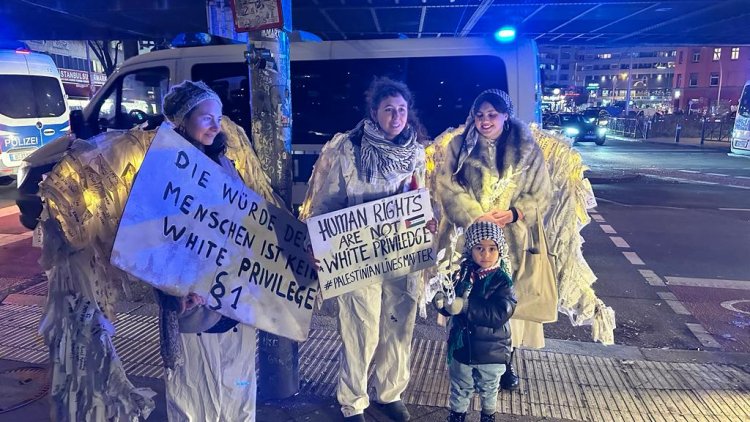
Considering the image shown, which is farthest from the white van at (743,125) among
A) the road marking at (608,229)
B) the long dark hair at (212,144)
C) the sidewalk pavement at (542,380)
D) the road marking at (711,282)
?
the long dark hair at (212,144)

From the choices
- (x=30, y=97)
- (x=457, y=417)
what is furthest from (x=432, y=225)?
(x=30, y=97)

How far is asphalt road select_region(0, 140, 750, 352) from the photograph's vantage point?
16.1 ft

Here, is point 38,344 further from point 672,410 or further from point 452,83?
point 452,83

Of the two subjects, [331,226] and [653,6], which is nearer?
[331,226]

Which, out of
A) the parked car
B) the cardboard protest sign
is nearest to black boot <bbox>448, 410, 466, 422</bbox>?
the cardboard protest sign

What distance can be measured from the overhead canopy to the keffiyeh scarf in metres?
8.99

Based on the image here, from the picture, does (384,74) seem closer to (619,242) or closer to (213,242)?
(619,242)

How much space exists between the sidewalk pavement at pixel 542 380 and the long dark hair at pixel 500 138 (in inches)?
57.1

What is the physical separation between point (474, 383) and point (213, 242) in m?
1.58

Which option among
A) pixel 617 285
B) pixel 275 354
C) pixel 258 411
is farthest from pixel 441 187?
pixel 617 285

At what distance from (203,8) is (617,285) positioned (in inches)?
412

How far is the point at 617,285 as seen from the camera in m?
6.19

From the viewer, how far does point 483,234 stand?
2.90 meters

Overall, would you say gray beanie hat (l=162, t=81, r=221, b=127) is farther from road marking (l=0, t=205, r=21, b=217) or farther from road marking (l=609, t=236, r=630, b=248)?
road marking (l=0, t=205, r=21, b=217)
